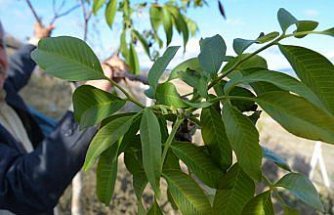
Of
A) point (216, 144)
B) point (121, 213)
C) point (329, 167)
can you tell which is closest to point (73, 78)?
point (216, 144)

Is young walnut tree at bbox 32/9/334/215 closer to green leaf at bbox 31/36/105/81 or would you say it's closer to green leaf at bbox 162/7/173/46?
green leaf at bbox 31/36/105/81

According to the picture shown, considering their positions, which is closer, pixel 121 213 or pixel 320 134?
pixel 320 134

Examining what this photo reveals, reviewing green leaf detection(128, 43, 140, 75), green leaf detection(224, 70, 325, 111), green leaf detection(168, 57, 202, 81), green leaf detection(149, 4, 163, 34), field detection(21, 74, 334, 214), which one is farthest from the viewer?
field detection(21, 74, 334, 214)

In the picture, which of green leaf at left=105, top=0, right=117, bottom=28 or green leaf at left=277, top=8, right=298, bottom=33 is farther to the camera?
green leaf at left=105, top=0, right=117, bottom=28

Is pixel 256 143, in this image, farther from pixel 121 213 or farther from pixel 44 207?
pixel 121 213

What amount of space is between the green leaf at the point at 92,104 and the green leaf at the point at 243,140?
9 centimetres

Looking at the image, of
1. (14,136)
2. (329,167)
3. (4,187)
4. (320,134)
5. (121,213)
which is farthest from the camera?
(329,167)

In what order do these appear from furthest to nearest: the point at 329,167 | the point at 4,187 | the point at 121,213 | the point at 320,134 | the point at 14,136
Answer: the point at 329,167 < the point at 121,213 < the point at 14,136 < the point at 4,187 < the point at 320,134

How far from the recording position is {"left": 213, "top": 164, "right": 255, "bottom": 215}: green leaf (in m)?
0.32

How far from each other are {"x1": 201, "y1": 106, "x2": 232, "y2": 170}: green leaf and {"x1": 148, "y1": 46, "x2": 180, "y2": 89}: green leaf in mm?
52

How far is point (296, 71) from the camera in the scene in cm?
30

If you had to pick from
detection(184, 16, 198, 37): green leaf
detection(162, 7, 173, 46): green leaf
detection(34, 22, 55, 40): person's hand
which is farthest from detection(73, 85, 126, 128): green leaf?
detection(34, 22, 55, 40): person's hand

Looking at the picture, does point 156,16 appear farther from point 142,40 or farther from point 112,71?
point 112,71

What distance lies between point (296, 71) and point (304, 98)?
1.0 inches
